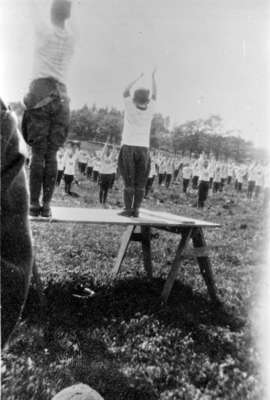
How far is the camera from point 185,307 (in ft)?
18.3

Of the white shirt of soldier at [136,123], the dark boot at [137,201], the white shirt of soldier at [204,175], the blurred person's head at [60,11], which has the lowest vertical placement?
the white shirt of soldier at [204,175]

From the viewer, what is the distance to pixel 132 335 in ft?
14.6

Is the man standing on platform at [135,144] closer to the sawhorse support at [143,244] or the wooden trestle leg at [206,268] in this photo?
the sawhorse support at [143,244]

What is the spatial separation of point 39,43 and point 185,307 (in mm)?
3383

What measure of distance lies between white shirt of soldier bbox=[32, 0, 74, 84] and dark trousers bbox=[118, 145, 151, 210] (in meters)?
1.79

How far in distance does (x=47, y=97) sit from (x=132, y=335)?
7.85 ft

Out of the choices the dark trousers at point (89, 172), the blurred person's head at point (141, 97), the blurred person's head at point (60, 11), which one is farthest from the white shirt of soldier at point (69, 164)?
the blurred person's head at point (60, 11)

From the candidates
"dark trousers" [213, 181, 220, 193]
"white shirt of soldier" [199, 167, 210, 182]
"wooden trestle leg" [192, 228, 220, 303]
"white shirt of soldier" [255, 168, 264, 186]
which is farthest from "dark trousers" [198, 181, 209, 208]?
"wooden trestle leg" [192, 228, 220, 303]

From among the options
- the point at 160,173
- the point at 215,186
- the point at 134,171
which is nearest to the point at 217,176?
the point at 215,186

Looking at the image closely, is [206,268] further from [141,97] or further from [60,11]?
[60,11]

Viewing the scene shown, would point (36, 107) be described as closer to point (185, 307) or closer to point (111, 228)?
point (185, 307)

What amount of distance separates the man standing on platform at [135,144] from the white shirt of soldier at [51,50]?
5.40 ft

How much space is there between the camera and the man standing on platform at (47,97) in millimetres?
4258

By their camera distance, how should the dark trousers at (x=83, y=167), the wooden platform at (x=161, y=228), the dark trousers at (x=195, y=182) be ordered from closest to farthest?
the wooden platform at (x=161, y=228) < the dark trousers at (x=195, y=182) < the dark trousers at (x=83, y=167)
